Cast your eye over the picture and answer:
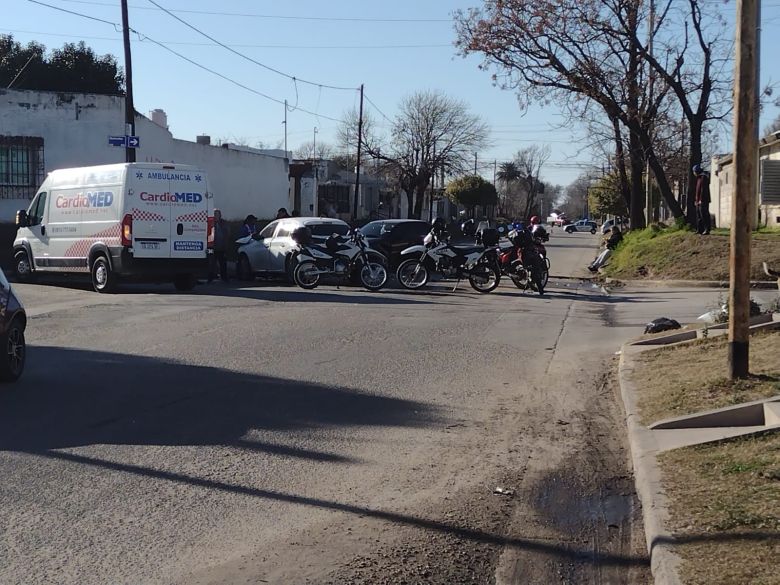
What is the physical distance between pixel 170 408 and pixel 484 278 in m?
12.3

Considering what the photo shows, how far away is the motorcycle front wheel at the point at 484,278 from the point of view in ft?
65.7

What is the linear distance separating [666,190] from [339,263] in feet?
42.7

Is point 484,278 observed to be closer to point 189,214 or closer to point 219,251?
point 189,214

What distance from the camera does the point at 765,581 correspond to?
4234 millimetres

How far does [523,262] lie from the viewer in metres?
19.8

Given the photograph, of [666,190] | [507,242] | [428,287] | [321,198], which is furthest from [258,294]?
[321,198]

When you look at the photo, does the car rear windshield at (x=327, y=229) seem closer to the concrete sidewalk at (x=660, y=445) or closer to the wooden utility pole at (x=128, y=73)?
the wooden utility pole at (x=128, y=73)

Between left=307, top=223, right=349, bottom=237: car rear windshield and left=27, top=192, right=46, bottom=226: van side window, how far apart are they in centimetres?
593

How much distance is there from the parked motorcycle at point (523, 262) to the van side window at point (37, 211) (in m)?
9.88

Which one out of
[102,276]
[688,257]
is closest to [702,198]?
[688,257]

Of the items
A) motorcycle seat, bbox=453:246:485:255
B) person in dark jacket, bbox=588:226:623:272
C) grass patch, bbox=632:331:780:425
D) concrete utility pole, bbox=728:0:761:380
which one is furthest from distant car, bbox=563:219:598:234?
concrete utility pole, bbox=728:0:761:380

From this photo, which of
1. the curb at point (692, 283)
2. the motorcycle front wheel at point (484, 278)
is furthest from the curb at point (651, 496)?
the curb at point (692, 283)

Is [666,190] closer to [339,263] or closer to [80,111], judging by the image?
[339,263]

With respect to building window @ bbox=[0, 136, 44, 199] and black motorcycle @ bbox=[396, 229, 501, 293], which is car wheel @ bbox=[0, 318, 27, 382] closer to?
black motorcycle @ bbox=[396, 229, 501, 293]
